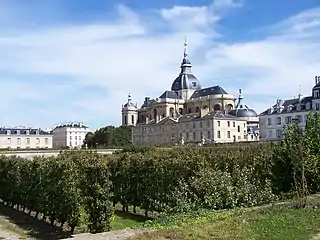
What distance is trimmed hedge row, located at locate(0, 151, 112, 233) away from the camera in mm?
11773

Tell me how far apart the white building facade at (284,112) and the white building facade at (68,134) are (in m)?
59.1

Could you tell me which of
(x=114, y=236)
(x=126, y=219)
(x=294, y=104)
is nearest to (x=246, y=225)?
(x=114, y=236)

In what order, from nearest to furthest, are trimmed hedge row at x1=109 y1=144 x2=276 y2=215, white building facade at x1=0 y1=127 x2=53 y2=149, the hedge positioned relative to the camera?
trimmed hedge row at x1=109 y1=144 x2=276 y2=215 < the hedge < white building facade at x1=0 y1=127 x2=53 y2=149

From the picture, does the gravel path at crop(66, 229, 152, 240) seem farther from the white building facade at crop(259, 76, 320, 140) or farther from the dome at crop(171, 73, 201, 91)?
the dome at crop(171, 73, 201, 91)

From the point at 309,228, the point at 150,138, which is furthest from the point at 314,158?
the point at 150,138

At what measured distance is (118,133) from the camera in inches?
3962

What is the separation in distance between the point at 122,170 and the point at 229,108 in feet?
273

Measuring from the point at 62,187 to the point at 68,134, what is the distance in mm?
109769

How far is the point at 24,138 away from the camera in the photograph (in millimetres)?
100312

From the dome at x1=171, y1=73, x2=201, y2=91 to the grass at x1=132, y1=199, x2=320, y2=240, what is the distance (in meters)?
100

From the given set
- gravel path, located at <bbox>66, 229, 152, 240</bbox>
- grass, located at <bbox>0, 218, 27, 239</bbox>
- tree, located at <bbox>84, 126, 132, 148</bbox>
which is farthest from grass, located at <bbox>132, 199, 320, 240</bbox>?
tree, located at <bbox>84, 126, 132, 148</bbox>

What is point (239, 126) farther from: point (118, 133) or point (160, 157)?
point (160, 157)

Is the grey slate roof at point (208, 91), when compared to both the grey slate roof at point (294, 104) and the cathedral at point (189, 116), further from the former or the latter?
the grey slate roof at point (294, 104)

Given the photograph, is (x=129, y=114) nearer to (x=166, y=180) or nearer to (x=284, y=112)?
(x=284, y=112)
